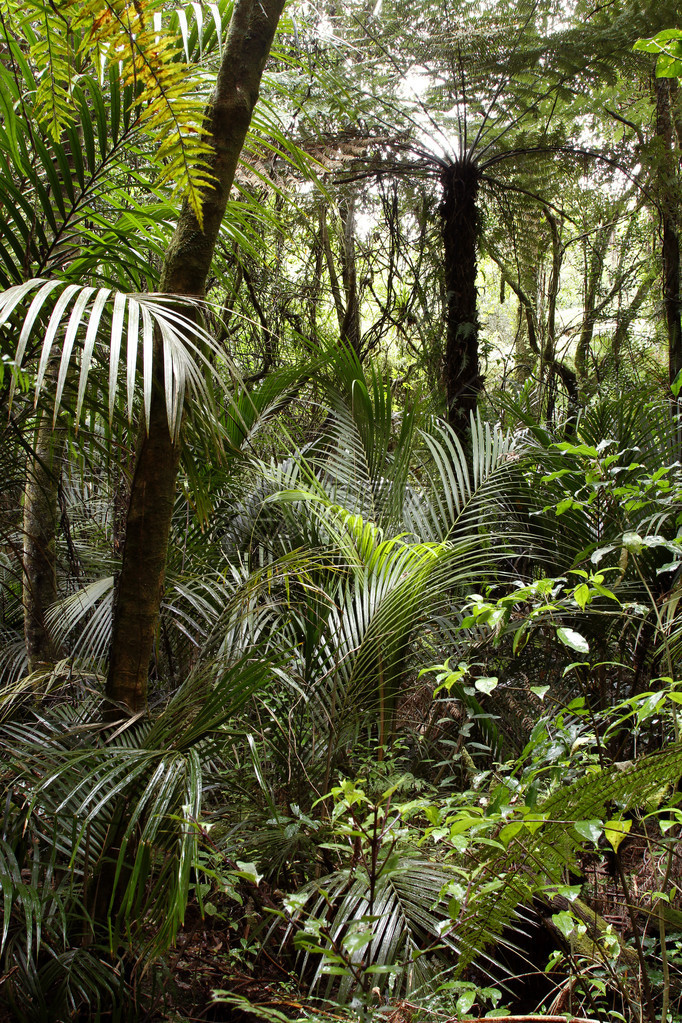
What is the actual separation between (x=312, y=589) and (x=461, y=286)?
8.44 ft

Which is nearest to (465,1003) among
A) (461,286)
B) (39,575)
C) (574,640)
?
(574,640)

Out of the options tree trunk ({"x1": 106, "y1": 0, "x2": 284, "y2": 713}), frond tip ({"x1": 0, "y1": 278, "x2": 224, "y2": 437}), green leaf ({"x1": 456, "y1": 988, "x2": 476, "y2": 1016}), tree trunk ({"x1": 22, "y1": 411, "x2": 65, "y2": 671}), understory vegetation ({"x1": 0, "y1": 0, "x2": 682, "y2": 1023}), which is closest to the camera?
green leaf ({"x1": 456, "y1": 988, "x2": 476, "y2": 1016})

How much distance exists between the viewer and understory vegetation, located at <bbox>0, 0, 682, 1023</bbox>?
4.23ft

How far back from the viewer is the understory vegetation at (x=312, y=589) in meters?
1.29

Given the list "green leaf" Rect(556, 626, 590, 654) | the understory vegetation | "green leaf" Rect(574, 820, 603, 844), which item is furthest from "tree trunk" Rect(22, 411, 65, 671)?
"green leaf" Rect(574, 820, 603, 844)

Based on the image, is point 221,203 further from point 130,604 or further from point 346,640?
point 346,640

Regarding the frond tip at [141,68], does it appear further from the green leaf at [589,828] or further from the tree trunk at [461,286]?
the tree trunk at [461,286]

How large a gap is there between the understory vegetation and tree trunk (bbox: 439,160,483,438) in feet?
A: 0.07

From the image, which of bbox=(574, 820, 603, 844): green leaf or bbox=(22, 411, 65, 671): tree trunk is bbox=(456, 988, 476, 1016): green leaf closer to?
bbox=(574, 820, 603, 844): green leaf

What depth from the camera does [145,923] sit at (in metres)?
1.32

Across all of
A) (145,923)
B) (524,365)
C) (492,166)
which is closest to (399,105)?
(492,166)

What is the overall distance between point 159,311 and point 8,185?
0.50 m

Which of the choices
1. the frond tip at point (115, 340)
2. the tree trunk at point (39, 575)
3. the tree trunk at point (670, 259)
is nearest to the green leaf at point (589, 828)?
the frond tip at point (115, 340)

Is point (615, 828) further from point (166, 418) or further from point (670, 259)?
point (670, 259)
